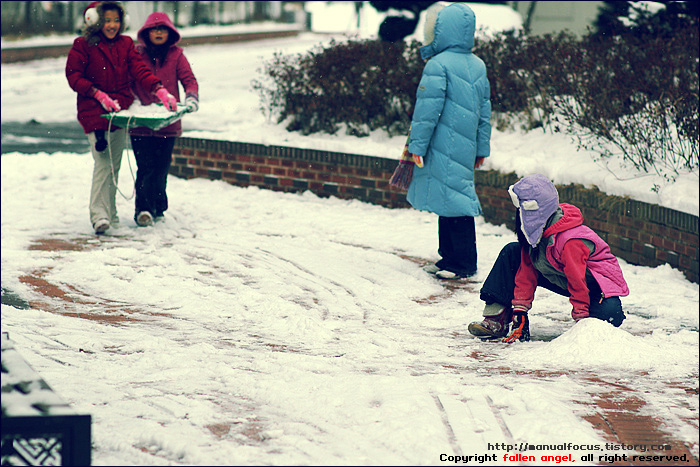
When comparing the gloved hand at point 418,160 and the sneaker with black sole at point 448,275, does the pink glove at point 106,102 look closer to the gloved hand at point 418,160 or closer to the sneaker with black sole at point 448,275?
the gloved hand at point 418,160

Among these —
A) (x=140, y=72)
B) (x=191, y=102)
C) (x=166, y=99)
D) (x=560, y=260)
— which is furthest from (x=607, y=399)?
(x=140, y=72)

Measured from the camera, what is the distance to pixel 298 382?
4027 mm

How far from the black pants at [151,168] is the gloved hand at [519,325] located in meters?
3.71

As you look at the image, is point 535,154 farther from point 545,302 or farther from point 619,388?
point 619,388

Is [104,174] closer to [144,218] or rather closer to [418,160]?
[144,218]

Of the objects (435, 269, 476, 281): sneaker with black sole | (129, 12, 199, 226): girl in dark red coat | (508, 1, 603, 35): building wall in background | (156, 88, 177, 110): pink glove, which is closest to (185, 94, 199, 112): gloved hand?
(129, 12, 199, 226): girl in dark red coat

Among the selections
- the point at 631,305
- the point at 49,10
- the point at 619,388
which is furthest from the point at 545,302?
the point at 49,10

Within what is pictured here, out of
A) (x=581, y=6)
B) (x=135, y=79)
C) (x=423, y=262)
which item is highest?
(x=581, y=6)

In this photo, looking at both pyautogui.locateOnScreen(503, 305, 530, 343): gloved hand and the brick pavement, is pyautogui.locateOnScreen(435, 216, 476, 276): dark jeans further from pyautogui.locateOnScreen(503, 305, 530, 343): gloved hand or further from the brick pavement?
the brick pavement

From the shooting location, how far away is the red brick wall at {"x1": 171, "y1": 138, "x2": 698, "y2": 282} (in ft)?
21.4

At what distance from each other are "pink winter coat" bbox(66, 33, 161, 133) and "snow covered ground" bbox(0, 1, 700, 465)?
101 cm

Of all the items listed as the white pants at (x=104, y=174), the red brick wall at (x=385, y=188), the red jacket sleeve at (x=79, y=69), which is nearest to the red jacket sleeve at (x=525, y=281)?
the red brick wall at (x=385, y=188)

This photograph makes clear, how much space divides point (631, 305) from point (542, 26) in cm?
1012

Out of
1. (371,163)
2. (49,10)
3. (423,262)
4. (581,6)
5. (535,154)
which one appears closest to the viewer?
(423,262)
